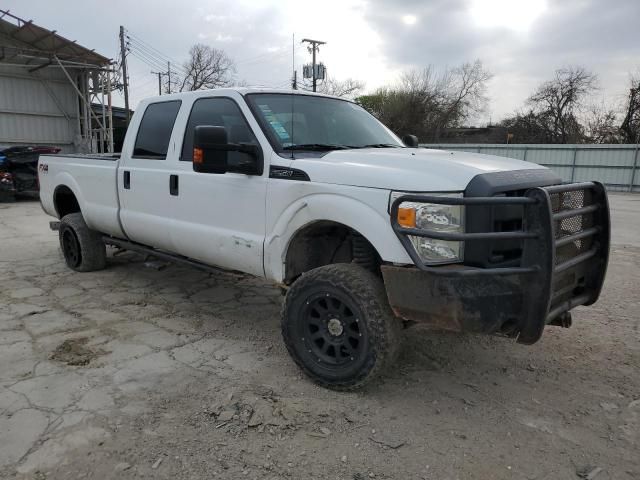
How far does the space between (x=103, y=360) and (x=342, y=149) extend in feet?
7.57

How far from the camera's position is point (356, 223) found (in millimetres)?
3037

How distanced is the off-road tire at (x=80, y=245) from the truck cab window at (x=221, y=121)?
2.33 metres

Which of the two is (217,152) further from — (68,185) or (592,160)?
(592,160)

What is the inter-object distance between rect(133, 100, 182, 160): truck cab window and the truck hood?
1711 millimetres

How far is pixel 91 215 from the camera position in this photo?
5734mm

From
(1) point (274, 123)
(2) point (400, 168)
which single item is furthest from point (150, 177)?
(2) point (400, 168)

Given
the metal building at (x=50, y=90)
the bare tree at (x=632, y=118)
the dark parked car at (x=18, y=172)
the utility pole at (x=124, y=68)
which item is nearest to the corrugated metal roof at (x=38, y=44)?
the metal building at (x=50, y=90)

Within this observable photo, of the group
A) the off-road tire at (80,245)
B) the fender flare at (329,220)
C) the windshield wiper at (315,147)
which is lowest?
the off-road tire at (80,245)

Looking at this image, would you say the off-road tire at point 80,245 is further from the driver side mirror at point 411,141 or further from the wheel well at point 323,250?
the driver side mirror at point 411,141

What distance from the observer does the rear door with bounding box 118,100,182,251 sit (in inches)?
178

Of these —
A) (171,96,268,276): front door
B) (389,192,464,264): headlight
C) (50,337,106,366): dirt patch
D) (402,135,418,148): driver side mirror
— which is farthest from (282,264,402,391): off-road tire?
(402,135,418,148): driver side mirror

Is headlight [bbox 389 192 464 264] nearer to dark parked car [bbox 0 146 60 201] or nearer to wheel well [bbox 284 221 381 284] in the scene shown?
wheel well [bbox 284 221 381 284]

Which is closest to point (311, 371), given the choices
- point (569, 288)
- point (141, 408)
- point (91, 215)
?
point (141, 408)

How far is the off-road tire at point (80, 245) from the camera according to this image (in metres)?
5.99
